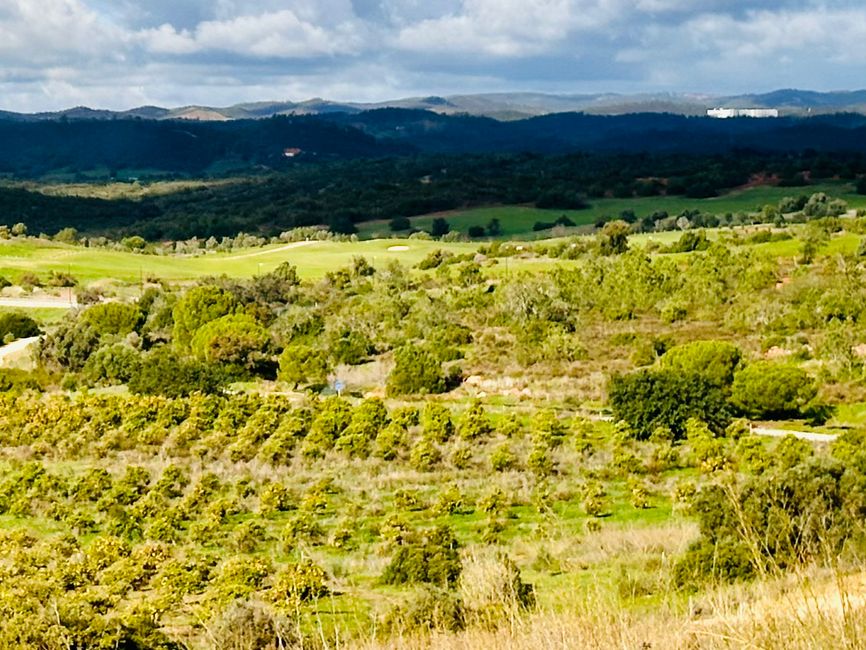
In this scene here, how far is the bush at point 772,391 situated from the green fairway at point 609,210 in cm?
5854

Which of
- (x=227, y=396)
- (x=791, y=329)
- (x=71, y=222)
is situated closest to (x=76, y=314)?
(x=227, y=396)

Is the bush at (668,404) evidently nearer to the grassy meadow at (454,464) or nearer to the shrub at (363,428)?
the grassy meadow at (454,464)

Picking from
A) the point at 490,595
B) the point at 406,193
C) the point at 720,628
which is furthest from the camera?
the point at 406,193

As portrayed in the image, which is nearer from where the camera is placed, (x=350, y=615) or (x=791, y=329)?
(x=350, y=615)

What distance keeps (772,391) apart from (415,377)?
→ 35.8 feet

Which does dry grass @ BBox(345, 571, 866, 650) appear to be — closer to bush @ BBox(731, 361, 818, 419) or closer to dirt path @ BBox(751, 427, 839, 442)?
dirt path @ BBox(751, 427, 839, 442)

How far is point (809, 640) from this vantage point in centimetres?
389

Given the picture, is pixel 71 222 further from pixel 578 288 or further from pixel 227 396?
pixel 227 396

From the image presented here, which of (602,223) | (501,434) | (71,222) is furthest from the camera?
(71,222)

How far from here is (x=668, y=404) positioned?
24234mm

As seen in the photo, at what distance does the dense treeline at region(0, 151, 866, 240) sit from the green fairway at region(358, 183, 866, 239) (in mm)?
2554

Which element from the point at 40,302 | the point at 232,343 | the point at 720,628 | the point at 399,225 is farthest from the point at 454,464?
the point at 399,225

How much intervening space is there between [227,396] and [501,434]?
8.86 meters

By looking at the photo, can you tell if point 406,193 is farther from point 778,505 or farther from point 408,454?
point 778,505
